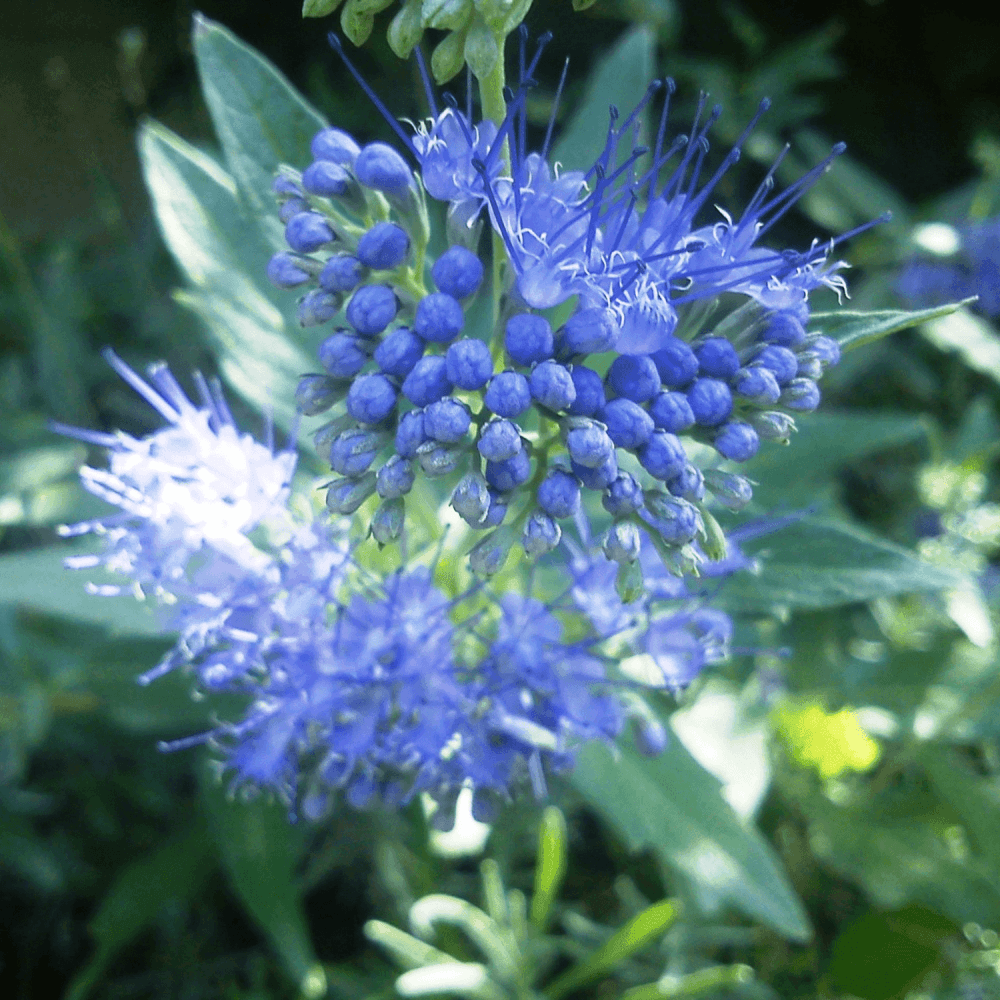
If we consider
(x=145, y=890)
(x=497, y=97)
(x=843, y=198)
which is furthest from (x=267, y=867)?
(x=843, y=198)

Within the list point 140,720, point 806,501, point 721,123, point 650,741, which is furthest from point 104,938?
point 721,123

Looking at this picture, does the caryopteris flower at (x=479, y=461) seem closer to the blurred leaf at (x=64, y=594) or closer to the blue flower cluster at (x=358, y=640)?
the blue flower cluster at (x=358, y=640)

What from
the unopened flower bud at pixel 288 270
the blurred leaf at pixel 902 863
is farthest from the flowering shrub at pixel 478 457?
the blurred leaf at pixel 902 863

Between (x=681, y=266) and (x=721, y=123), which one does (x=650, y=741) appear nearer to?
(x=681, y=266)

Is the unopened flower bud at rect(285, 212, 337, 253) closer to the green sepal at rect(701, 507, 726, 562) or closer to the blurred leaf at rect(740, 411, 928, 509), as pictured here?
the green sepal at rect(701, 507, 726, 562)

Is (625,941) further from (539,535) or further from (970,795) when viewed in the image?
(539,535)
